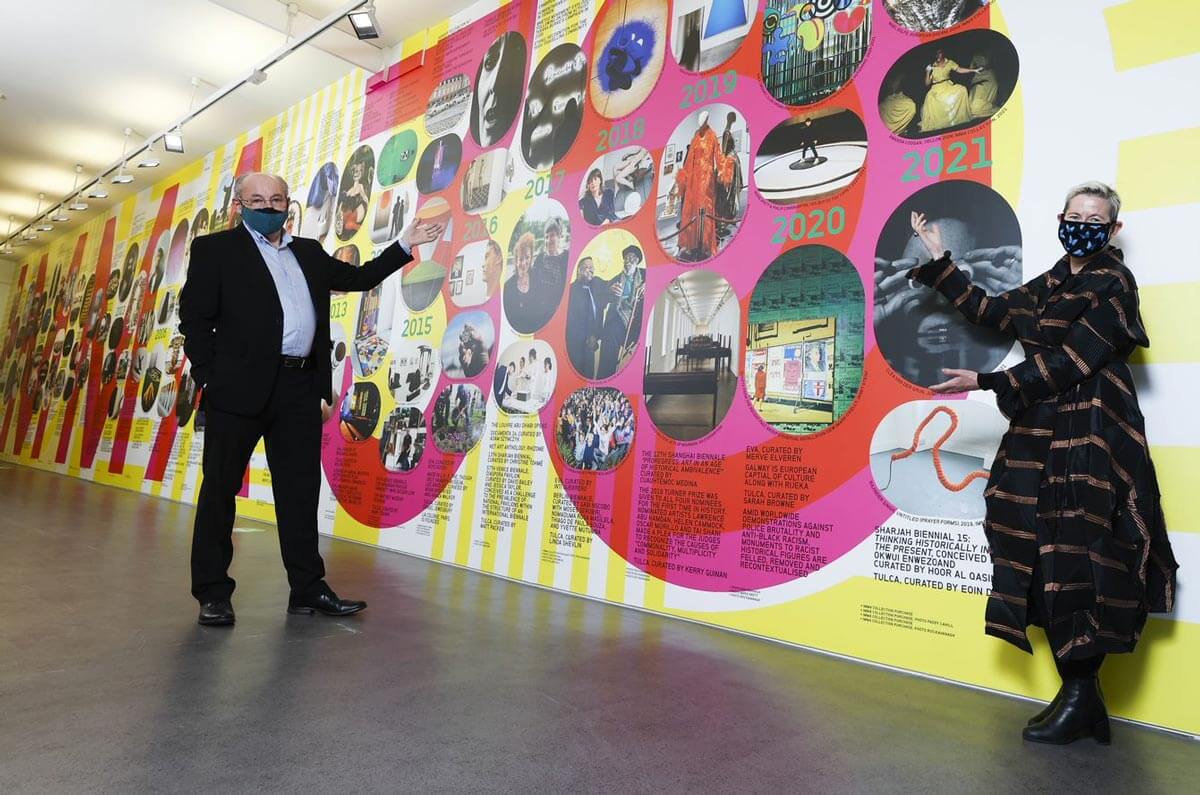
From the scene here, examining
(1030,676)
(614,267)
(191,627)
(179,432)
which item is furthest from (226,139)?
(1030,676)

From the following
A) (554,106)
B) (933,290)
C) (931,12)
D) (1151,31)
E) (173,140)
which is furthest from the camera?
(173,140)

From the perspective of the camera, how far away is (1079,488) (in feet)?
6.28

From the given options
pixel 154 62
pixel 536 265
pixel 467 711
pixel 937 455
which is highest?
pixel 154 62

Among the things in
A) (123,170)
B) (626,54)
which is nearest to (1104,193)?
(626,54)

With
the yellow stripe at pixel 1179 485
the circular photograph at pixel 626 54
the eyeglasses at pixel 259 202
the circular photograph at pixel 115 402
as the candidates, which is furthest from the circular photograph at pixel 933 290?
the circular photograph at pixel 115 402

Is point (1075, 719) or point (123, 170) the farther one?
point (123, 170)

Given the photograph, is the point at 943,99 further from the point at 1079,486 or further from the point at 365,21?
the point at 365,21

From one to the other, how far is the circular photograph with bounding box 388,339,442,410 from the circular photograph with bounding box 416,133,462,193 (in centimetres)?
104

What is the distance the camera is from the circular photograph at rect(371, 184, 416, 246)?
16.7 feet

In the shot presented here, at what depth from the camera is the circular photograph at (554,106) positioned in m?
4.05

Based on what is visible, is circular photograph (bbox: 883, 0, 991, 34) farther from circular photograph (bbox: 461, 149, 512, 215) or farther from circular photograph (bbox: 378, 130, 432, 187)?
circular photograph (bbox: 378, 130, 432, 187)

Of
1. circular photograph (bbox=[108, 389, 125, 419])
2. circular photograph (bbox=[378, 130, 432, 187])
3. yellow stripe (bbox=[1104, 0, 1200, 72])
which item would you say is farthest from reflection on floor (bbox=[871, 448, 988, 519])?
circular photograph (bbox=[108, 389, 125, 419])

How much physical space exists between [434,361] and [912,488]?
9.91ft

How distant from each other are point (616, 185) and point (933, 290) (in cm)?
170
